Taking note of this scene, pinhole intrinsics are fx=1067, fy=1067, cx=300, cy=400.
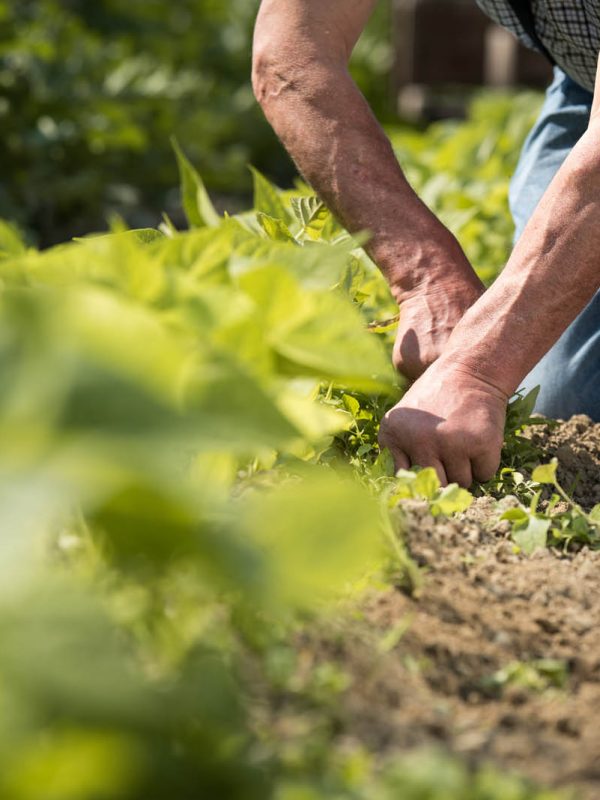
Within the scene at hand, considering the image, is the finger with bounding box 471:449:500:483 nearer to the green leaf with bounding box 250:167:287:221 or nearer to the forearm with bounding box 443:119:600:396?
the forearm with bounding box 443:119:600:396

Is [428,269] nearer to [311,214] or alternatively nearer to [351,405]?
[311,214]

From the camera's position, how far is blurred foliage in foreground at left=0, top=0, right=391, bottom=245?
15.9ft

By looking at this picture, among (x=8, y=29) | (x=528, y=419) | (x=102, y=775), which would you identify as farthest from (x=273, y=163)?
(x=102, y=775)

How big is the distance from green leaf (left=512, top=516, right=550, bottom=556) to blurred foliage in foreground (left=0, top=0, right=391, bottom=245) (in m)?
3.57

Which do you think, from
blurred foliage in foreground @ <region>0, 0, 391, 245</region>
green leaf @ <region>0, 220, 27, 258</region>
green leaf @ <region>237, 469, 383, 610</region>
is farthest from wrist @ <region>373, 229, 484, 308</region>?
blurred foliage in foreground @ <region>0, 0, 391, 245</region>

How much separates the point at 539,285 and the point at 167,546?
3.95 ft

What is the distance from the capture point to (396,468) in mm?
1792

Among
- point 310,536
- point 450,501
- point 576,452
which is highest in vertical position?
point 310,536

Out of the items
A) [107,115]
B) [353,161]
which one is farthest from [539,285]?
[107,115]

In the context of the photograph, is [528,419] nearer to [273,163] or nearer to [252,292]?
[252,292]

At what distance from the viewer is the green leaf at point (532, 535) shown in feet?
5.03

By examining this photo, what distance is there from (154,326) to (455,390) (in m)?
1.01

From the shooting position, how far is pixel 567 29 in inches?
109

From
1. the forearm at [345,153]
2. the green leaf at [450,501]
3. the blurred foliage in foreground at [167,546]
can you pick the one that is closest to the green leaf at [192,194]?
the forearm at [345,153]
